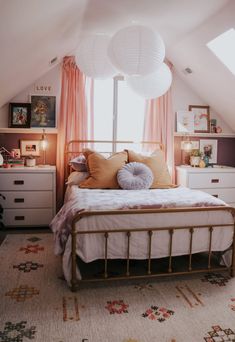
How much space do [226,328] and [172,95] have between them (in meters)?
3.34

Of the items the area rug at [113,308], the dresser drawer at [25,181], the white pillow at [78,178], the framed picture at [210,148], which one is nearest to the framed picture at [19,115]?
the dresser drawer at [25,181]

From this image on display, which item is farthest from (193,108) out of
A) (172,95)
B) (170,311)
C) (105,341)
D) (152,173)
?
(105,341)

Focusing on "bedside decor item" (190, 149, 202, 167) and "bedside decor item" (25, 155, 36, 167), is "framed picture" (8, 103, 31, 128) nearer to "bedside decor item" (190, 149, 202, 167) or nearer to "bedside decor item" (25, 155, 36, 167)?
"bedside decor item" (25, 155, 36, 167)

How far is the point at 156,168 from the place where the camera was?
12.5 feet

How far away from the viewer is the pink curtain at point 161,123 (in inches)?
180

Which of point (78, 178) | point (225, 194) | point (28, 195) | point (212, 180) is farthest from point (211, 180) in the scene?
point (28, 195)

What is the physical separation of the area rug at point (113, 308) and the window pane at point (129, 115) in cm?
223

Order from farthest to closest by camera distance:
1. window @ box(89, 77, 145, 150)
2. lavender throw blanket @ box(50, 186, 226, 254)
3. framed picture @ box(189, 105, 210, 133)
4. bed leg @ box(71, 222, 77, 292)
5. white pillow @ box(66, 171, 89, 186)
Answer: framed picture @ box(189, 105, 210, 133), window @ box(89, 77, 145, 150), white pillow @ box(66, 171, 89, 186), lavender throw blanket @ box(50, 186, 226, 254), bed leg @ box(71, 222, 77, 292)

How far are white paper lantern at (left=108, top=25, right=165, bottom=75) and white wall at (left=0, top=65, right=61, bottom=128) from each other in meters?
1.91

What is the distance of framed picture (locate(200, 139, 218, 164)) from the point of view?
4879 millimetres

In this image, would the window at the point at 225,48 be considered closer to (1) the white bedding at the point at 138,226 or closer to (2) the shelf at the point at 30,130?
(1) the white bedding at the point at 138,226

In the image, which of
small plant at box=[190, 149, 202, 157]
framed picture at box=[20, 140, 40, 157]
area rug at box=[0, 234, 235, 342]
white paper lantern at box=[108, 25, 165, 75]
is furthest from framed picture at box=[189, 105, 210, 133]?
area rug at box=[0, 234, 235, 342]

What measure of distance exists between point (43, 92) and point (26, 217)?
5.35 feet

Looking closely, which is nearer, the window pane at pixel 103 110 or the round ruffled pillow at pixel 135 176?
the round ruffled pillow at pixel 135 176
